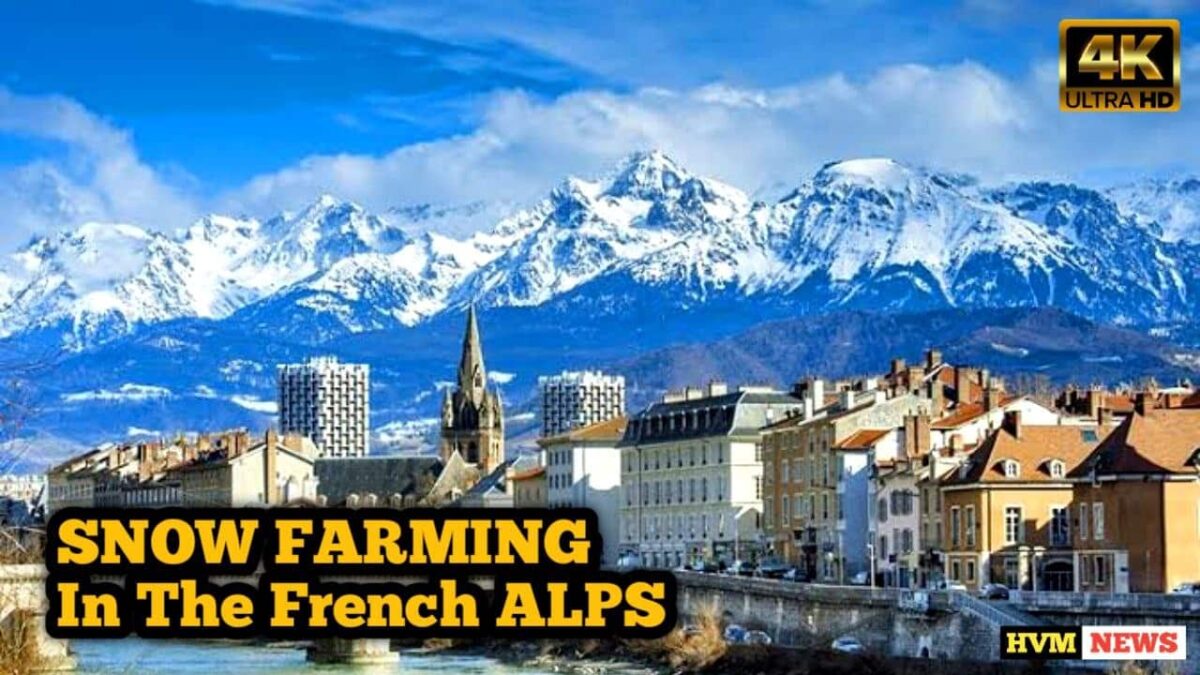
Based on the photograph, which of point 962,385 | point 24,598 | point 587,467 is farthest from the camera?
point 587,467

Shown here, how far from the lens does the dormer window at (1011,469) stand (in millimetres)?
102250

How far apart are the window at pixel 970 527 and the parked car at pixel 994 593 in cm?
551

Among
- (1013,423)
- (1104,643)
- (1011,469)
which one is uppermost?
(1013,423)

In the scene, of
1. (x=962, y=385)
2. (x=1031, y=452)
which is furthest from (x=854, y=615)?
(x=962, y=385)

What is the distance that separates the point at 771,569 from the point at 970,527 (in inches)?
960

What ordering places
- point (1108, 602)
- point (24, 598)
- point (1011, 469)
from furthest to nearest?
point (1011, 469) → point (1108, 602) → point (24, 598)

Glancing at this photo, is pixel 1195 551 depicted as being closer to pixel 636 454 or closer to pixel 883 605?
pixel 883 605

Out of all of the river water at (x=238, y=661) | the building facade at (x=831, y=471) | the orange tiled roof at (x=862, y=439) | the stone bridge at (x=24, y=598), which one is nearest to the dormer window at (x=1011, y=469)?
the building facade at (x=831, y=471)

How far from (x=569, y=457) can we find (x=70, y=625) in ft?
472

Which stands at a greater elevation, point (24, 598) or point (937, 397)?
point (937, 397)

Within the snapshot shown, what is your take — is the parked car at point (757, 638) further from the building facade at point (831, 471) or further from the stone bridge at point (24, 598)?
the stone bridge at point (24, 598)

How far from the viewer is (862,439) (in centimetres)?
12319

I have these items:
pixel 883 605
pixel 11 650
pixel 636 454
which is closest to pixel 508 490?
pixel 636 454

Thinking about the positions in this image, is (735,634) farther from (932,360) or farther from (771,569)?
(932,360)
